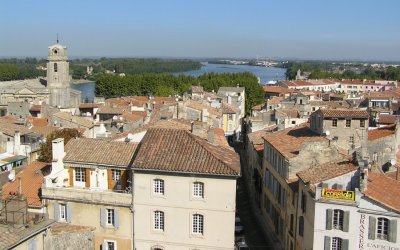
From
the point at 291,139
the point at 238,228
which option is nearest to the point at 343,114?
the point at 291,139

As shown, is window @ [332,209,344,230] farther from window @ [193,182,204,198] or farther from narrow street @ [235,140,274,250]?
narrow street @ [235,140,274,250]

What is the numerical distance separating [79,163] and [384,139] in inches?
1016

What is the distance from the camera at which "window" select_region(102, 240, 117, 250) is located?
34000 mm

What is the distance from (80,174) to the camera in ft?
120

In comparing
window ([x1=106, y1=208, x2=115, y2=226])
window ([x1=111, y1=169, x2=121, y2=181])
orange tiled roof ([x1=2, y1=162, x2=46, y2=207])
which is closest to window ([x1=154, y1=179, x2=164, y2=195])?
window ([x1=106, y1=208, x2=115, y2=226])

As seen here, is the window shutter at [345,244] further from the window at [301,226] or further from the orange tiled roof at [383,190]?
the window at [301,226]

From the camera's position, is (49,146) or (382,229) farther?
(49,146)

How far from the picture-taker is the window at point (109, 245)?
34000mm

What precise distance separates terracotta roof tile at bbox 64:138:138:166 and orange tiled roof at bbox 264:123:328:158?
39.1 feet

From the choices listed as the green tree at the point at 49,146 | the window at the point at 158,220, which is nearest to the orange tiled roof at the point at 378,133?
the window at the point at 158,220

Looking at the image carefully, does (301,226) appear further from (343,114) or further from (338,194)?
(343,114)

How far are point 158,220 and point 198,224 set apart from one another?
104 inches

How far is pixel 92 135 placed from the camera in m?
67.4

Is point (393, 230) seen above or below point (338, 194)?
below
